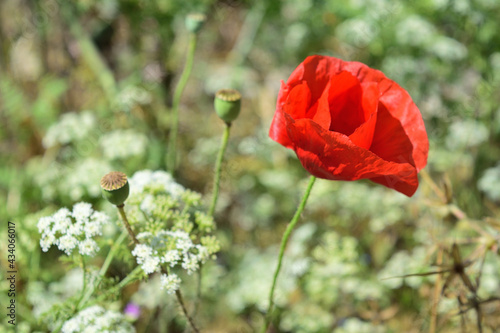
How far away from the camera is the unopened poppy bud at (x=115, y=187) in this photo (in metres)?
0.71

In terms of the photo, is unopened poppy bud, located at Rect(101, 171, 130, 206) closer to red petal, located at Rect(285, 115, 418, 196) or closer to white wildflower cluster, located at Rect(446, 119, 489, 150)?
red petal, located at Rect(285, 115, 418, 196)

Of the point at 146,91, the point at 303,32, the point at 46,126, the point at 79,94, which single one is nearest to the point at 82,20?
the point at 79,94

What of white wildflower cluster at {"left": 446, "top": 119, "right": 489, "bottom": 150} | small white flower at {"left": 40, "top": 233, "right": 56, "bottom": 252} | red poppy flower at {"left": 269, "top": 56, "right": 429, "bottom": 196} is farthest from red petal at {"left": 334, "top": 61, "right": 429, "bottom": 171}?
white wildflower cluster at {"left": 446, "top": 119, "right": 489, "bottom": 150}

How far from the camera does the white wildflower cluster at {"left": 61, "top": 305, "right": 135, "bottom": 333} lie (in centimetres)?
88

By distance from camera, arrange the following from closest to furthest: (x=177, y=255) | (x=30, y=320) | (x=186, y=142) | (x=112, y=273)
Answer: (x=177, y=255), (x=30, y=320), (x=112, y=273), (x=186, y=142)

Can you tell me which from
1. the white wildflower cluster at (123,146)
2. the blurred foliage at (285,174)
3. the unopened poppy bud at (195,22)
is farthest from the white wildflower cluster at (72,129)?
the unopened poppy bud at (195,22)

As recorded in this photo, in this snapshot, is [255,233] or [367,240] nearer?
[367,240]

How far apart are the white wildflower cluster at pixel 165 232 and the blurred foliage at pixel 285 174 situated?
0.26 m

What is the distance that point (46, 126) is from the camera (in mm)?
2016

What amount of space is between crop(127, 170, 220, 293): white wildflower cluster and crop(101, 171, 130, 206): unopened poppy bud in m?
0.10

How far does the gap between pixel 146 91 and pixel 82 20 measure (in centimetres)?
100

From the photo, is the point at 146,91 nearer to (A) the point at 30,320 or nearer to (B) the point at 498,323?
(A) the point at 30,320

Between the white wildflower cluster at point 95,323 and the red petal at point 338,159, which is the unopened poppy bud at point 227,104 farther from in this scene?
the white wildflower cluster at point 95,323

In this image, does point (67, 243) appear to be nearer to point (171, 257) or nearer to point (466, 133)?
point (171, 257)
